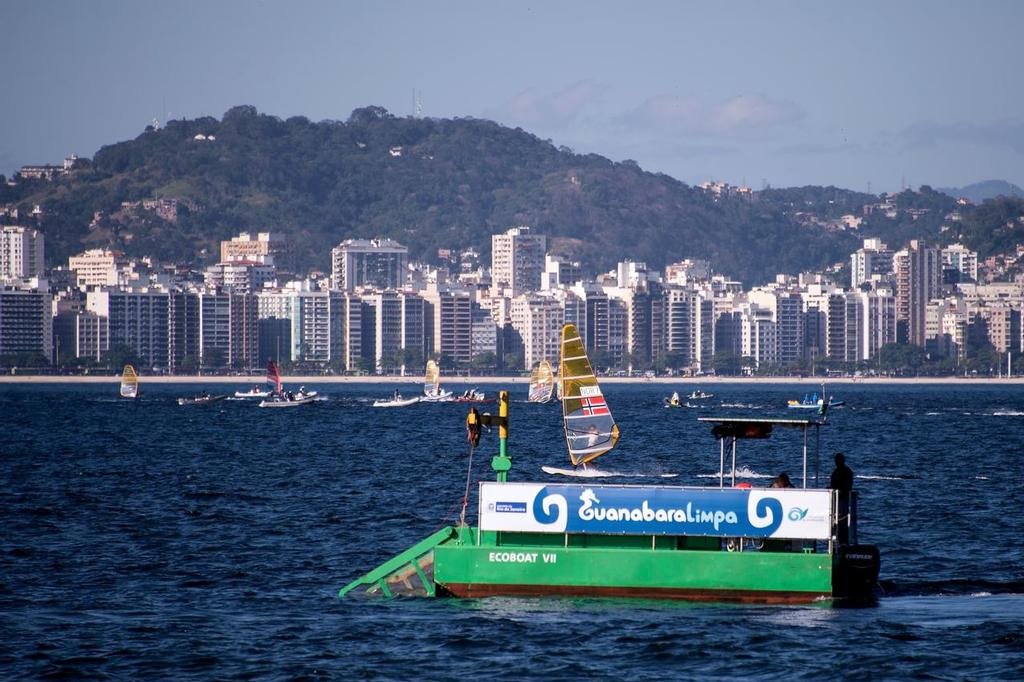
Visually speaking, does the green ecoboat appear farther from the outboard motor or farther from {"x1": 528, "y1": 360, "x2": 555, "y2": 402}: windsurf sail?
{"x1": 528, "y1": 360, "x2": 555, "y2": 402}: windsurf sail

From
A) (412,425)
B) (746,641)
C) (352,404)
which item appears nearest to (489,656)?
(746,641)

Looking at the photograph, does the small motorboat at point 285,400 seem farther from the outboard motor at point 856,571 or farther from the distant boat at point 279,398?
the outboard motor at point 856,571

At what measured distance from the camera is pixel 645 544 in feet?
102

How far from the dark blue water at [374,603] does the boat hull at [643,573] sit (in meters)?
0.38

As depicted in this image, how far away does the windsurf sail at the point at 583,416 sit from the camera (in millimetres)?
55219

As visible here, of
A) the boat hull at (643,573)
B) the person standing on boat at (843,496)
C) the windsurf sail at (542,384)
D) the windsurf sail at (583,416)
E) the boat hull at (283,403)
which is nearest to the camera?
the boat hull at (643,573)

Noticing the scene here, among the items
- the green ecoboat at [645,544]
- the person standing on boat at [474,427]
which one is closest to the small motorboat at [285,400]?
the person standing on boat at [474,427]

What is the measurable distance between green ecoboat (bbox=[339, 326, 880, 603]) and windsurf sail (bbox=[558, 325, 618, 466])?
919 inches

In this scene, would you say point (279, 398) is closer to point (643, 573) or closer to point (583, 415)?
point (583, 415)

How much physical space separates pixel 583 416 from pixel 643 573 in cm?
2530

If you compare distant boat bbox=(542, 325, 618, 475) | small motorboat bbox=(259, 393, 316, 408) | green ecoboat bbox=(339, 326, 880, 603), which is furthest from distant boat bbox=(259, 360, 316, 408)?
green ecoboat bbox=(339, 326, 880, 603)

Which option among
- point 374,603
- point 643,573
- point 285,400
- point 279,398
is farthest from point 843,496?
point 279,398

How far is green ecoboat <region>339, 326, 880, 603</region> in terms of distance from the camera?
30.6m

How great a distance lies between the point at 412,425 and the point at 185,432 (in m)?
21.7
